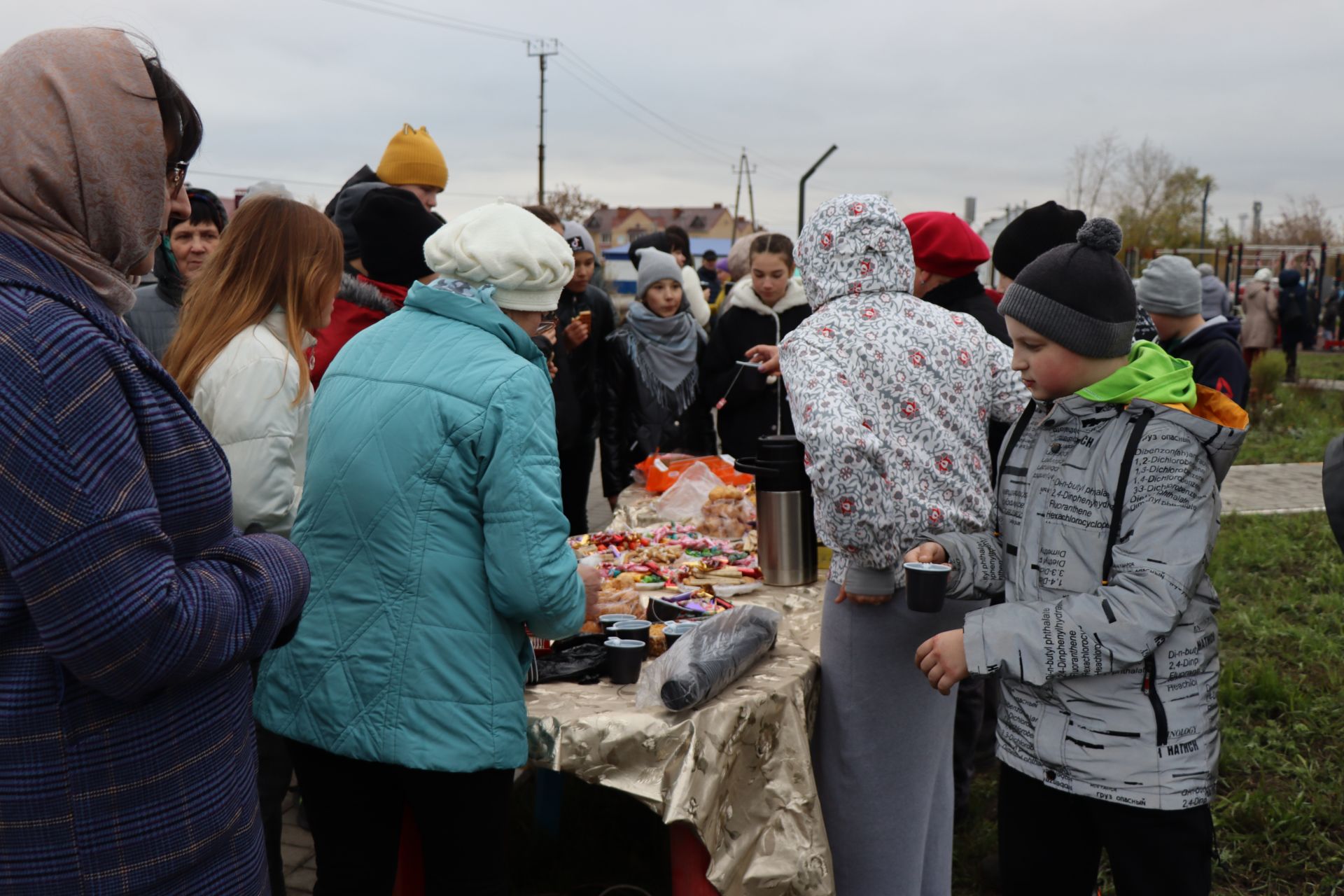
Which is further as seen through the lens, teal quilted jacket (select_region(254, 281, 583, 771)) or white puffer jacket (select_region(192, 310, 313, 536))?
white puffer jacket (select_region(192, 310, 313, 536))

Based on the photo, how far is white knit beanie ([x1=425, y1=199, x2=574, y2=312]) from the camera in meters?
2.16

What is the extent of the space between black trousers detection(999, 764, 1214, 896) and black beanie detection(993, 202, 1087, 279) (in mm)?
2208

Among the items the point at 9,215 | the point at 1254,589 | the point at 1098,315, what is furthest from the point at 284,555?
the point at 1254,589

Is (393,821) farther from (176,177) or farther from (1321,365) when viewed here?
(1321,365)

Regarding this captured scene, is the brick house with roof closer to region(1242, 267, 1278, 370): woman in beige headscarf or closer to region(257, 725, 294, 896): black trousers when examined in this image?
region(1242, 267, 1278, 370): woman in beige headscarf

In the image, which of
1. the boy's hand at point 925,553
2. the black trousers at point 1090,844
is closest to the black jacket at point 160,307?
the boy's hand at point 925,553

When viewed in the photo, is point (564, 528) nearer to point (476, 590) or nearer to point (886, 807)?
point (476, 590)

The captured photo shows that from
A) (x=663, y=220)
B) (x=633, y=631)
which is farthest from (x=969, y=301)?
(x=663, y=220)

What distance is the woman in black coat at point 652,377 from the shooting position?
582cm

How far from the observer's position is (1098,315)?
2.06 m

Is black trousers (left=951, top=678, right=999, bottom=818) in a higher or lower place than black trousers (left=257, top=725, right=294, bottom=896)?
lower

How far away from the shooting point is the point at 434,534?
6.51ft

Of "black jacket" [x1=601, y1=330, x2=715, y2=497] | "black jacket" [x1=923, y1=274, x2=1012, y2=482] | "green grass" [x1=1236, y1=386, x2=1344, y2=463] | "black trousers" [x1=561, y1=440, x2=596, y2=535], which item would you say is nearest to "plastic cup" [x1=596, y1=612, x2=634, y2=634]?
"black jacket" [x1=923, y1=274, x2=1012, y2=482]

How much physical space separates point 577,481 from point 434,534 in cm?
391
